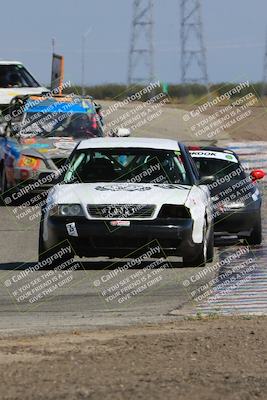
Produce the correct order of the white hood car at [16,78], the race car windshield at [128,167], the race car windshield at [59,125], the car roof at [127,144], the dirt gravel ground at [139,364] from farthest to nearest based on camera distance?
the white hood car at [16,78] < the race car windshield at [59,125] < the car roof at [127,144] < the race car windshield at [128,167] < the dirt gravel ground at [139,364]

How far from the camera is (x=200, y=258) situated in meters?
12.8

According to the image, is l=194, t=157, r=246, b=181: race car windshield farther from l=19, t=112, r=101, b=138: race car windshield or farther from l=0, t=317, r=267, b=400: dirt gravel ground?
l=0, t=317, r=267, b=400: dirt gravel ground

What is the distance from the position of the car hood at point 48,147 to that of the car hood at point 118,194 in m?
7.62

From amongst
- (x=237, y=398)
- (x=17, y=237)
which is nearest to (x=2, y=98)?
(x=17, y=237)

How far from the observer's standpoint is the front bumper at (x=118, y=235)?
40.1ft

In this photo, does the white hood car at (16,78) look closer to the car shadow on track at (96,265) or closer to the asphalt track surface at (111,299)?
the asphalt track surface at (111,299)

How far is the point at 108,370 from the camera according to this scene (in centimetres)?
678

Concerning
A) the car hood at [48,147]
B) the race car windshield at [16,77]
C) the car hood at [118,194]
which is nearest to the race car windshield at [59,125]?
the car hood at [48,147]

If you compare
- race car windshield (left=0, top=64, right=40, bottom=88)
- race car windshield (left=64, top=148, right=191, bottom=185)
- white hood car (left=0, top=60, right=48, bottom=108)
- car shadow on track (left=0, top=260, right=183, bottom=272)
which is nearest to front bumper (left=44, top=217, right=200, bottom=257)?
car shadow on track (left=0, top=260, right=183, bottom=272)

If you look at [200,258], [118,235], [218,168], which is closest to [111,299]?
[118,235]

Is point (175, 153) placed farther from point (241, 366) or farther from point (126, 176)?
point (241, 366)

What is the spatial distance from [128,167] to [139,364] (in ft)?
21.5

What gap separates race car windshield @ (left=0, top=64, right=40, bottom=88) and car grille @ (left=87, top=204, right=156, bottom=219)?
50.8 ft

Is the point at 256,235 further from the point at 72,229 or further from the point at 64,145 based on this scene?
the point at 64,145
